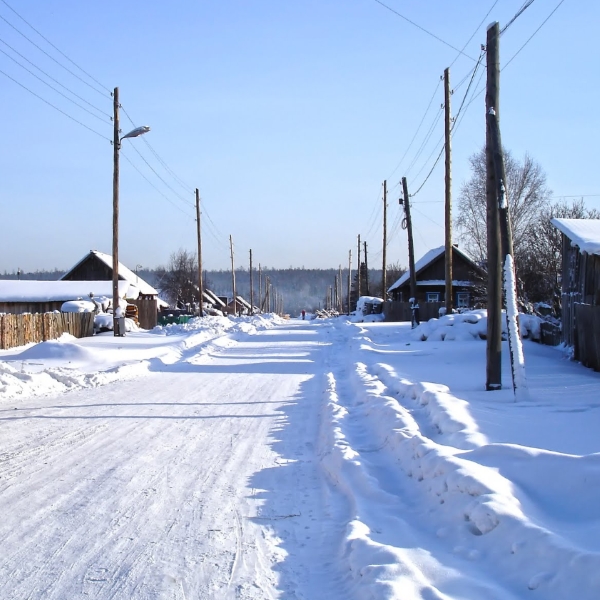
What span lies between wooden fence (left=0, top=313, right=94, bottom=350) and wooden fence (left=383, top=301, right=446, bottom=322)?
18.4 metres

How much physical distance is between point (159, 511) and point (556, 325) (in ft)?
65.8

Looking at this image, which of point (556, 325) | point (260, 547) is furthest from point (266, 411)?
point (556, 325)

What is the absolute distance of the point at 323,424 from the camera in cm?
1012

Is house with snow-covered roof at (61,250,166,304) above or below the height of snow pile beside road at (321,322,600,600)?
above

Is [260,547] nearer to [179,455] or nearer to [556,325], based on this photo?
[179,455]

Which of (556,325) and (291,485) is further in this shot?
(556,325)

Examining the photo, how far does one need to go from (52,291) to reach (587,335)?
133 feet

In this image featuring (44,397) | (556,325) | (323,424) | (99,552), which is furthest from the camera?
(556,325)

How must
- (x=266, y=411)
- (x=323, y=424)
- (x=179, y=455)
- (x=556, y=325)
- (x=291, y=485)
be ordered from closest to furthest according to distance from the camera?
(x=291, y=485) → (x=179, y=455) → (x=323, y=424) → (x=266, y=411) → (x=556, y=325)

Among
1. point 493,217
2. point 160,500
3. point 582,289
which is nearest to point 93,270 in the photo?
A: point 582,289

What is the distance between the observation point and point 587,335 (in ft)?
54.3

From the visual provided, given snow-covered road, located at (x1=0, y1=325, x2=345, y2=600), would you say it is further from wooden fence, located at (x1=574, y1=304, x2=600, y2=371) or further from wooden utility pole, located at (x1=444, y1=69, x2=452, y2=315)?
wooden utility pole, located at (x1=444, y1=69, x2=452, y2=315)

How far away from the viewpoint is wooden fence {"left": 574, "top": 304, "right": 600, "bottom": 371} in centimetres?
1578

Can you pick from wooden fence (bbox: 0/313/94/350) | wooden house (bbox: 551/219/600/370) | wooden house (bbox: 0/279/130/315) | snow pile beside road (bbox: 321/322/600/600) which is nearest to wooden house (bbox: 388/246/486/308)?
wooden house (bbox: 0/279/130/315)
